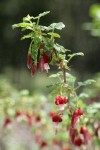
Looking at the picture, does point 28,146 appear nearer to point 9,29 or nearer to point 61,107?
point 61,107

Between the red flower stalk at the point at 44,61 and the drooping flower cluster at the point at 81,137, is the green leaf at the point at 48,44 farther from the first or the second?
the drooping flower cluster at the point at 81,137

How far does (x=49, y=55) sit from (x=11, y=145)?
14.0 ft

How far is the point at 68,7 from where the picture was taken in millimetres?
16547

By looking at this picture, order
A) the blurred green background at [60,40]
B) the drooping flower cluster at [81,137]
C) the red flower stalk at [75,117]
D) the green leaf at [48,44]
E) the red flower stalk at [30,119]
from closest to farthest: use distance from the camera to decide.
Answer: the green leaf at [48,44]
the red flower stalk at [75,117]
the drooping flower cluster at [81,137]
the red flower stalk at [30,119]
the blurred green background at [60,40]

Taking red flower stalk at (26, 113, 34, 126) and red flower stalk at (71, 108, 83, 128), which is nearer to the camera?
red flower stalk at (71, 108, 83, 128)

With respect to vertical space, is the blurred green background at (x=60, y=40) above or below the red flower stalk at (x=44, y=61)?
above

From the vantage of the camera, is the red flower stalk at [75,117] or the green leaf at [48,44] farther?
the red flower stalk at [75,117]

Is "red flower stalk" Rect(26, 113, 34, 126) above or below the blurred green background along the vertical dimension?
below

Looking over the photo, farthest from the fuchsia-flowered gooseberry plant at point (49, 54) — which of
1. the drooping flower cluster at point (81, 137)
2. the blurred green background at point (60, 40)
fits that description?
the blurred green background at point (60, 40)

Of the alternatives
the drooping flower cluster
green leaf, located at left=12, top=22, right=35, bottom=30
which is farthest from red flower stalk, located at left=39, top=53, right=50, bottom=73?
the drooping flower cluster

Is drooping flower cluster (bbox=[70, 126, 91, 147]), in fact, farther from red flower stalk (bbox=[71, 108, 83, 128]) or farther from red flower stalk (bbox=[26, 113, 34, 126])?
red flower stalk (bbox=[26, 113, 34, 126])

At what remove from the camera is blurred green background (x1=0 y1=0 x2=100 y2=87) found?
15688 mm

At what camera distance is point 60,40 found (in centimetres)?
1642

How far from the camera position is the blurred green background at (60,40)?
15688 millimetres
